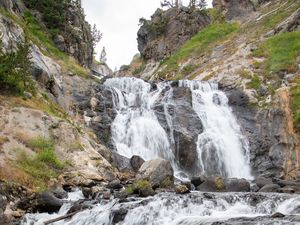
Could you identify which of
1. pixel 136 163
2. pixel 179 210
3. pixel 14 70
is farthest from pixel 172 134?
pixel 179 210

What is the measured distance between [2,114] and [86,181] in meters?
7.60

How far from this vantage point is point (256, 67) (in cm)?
4778

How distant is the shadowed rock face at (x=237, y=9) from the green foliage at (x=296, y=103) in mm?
33549

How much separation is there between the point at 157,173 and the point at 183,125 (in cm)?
1361

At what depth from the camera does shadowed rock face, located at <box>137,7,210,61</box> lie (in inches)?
2813

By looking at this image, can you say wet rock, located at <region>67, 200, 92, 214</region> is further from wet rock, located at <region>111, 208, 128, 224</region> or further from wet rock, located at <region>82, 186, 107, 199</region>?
wet rock, located at <region>82, 186, 107, 199</region>

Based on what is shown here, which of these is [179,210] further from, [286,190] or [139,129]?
[139,129]

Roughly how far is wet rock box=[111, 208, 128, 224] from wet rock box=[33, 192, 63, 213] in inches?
138

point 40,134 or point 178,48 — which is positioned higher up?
point 178,48

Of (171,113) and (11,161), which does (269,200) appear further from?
(171,113)

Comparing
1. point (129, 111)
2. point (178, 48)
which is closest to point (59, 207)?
point (129, 111)

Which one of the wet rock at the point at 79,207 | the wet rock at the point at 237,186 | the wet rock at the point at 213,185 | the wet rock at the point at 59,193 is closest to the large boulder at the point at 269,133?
the wet rock at the point at 237,186

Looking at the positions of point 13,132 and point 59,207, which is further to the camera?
point 13,132

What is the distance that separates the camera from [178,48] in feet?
230
